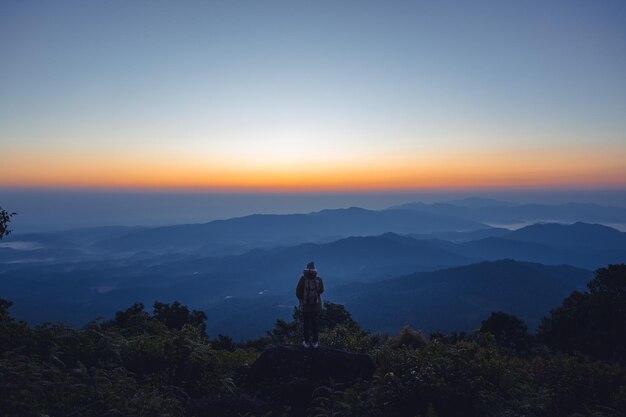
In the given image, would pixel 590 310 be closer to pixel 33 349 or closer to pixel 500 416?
pixel 500 416

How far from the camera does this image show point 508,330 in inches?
1074

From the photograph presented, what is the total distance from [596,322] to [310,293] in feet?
80.9

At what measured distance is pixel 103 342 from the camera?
32.9 ft

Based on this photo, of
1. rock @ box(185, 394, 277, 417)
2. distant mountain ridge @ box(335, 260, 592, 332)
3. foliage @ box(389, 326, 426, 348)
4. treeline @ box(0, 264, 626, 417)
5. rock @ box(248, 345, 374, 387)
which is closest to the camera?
treeline @ box(0, 264, 626, 417)

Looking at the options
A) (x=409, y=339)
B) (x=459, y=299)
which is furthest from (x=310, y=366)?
(x=459, y=299)

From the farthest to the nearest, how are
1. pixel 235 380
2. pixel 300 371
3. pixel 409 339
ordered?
pixel 409 339, pixel 235 380, pixel 300 371

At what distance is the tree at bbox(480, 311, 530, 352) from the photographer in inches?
1002

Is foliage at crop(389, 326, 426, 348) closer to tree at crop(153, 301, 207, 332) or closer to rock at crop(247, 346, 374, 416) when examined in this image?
rock at crop(247, 346, 374, 416)

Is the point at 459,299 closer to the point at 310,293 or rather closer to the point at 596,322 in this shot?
the point at 596,322

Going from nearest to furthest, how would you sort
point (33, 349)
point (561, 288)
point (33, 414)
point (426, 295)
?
point (33, 414) < point (33, 349) < point (426, 295) < point (561, 288)

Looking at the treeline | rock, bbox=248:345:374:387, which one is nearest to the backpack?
rock, bbox=248:345:374:387

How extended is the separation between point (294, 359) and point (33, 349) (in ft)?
23.0

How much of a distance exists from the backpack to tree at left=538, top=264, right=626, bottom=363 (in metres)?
23.0

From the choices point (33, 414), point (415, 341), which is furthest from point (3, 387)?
point (415, 341)
